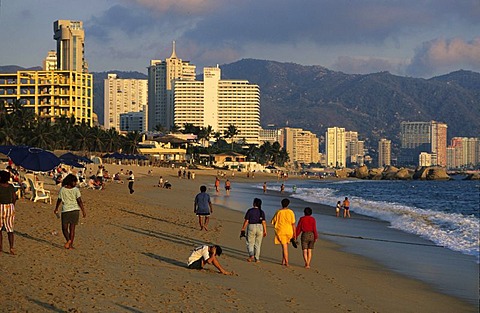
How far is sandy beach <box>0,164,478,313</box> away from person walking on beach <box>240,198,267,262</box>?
0.95 feet

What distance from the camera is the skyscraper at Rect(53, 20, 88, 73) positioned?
152625 mm

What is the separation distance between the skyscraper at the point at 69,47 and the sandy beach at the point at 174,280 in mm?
143396

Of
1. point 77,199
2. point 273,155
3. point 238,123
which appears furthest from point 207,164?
point 77,199

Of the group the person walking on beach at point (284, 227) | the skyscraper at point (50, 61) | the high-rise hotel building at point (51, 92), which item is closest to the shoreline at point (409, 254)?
the person walking on beach at point (284, 227)

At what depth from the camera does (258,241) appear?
39.8 ft

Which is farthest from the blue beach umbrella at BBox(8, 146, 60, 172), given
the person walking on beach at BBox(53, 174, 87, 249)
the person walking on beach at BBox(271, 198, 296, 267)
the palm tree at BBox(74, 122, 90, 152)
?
the palm tree at BBox(74, 122, 90, 152)

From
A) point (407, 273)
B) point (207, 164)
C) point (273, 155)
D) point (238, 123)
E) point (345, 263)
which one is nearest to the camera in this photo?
point (407, 273)

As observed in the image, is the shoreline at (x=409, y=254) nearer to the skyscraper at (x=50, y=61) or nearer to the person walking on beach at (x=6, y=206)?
Answer: the person walking on beach at (x=6, y=206)

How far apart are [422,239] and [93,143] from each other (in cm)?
7515

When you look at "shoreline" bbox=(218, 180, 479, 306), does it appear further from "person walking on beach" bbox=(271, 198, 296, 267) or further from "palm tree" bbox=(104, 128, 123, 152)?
"palm tree" bbox=(104, 128, 123, 152)

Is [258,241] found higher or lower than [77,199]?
lower

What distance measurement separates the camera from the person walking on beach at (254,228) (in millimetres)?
11898

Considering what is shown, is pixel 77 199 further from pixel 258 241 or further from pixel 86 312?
pixel 86 312

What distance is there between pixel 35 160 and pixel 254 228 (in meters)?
10.2
